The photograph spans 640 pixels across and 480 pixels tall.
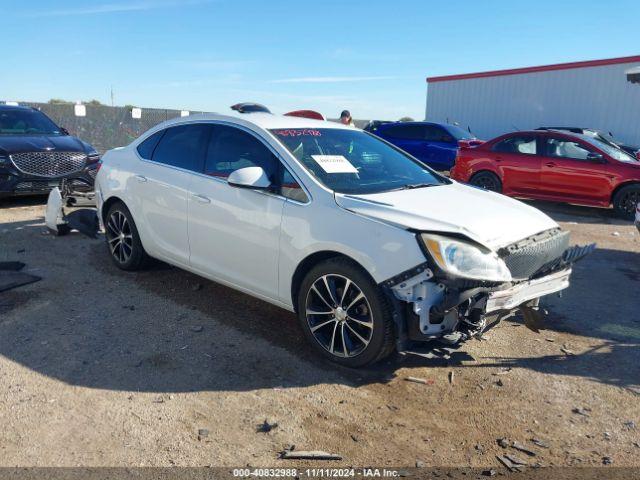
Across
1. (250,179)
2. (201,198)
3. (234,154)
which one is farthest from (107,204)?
(250,179)

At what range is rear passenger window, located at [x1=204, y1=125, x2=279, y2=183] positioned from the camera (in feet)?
14.0

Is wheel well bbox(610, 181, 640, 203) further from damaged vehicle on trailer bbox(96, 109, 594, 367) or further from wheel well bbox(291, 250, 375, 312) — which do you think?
wheel well bbox(291, 250, 375, 312)

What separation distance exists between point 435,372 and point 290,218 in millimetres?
1512

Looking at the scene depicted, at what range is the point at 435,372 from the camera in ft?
12.8

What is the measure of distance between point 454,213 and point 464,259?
0.48m

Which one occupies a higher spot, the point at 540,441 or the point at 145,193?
the point at 145,193

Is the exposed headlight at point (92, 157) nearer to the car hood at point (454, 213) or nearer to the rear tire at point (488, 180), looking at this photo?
the car hood at point (454, 213)

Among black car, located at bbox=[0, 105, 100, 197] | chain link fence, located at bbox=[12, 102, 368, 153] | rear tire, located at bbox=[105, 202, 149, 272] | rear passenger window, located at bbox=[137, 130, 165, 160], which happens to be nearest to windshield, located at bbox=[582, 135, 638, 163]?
rear passenger window, located at bbox=[137, 130, 165, 160]

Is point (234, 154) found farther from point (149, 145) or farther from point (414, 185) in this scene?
point (414, 185)

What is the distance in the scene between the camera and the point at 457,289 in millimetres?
3291

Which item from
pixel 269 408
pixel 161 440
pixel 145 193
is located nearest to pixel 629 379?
pixel 269 408

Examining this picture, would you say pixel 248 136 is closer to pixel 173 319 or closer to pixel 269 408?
pixel 173 319

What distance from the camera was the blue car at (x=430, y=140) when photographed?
15875 mm

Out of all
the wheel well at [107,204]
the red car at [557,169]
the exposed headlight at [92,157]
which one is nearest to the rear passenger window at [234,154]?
the wheel well at [107,204]
